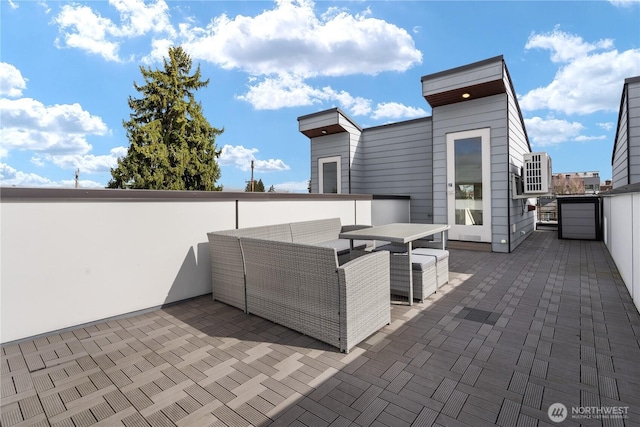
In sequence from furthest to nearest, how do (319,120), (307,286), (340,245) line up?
(319,120) → (340,245) → (307,286)

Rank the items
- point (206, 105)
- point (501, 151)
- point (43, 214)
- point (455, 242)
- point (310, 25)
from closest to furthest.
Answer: point (43, 214), point (501, 151), point (455, 242), point (310, 25), point (206, 105)

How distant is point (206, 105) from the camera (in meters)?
17.0

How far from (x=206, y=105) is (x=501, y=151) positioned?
15.9 metres

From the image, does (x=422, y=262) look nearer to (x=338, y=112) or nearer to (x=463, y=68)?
(x=463, y=68)

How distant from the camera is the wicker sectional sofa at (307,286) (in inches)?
85.4

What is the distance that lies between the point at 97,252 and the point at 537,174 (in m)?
7.94

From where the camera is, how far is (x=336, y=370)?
191 cm

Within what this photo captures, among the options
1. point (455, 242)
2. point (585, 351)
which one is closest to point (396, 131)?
point (455, 242)

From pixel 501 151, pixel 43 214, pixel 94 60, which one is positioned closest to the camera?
pixel 43 214

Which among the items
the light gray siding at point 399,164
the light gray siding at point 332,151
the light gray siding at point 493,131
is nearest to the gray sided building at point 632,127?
the light gray siding at point 493,131

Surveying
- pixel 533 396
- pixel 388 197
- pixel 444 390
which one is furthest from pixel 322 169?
pixel 533 396

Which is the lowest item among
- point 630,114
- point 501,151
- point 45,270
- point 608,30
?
point 45,270

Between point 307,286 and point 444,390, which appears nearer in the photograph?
point 444,390

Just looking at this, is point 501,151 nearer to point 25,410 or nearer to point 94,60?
point 25,410
